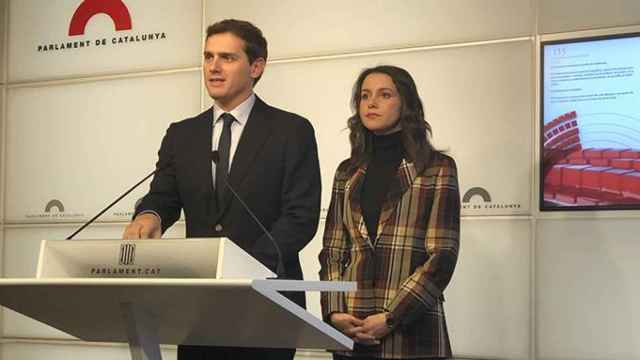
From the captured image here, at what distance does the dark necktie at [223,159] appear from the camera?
10.5ft

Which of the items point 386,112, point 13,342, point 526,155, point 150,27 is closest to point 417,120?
point 386,112

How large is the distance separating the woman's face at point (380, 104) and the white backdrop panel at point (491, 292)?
0.47 metres

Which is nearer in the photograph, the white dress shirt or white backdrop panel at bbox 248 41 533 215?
white backdrop panel at bbox 248 41 533 215

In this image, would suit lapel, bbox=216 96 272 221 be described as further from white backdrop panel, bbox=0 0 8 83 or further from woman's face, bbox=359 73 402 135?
white backdrop panel, bbox=0 0 8 83

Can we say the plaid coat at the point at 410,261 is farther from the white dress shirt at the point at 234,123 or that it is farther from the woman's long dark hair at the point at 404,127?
the white dress shirt at the point at 234,123

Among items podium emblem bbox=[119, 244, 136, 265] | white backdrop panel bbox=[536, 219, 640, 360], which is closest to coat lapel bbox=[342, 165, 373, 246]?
white backdrop panel bbox=[536, 219, 640, 360]

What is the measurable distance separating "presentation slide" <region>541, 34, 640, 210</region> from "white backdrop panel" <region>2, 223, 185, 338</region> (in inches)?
81.1

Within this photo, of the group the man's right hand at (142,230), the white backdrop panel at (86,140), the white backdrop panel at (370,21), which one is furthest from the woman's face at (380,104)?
the man's right hand at (142,230)

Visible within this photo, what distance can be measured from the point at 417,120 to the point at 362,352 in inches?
34.6

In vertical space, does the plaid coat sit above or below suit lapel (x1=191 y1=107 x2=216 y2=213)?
below

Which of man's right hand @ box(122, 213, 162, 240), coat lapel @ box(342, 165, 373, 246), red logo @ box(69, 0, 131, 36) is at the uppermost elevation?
red logo @ box(69, 0, 131, 36)

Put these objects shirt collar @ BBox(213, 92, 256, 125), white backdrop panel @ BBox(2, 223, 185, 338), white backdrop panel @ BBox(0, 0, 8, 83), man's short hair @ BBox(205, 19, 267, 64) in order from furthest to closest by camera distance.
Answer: white backdrop panel @ BBox(0, 0, 8, 83), white backdrop panel @ BBox(2, 223, 185, 338), man's short hair @ BBox(205, 19, 267, 64), shirt collar @ BBox(213, 92, 256, 125)

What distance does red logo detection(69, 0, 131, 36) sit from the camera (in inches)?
152

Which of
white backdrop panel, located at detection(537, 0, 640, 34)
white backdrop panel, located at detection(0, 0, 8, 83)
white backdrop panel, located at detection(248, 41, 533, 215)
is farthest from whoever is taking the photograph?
white backdrop panel, located at detection(0, 0, 8, 83)
